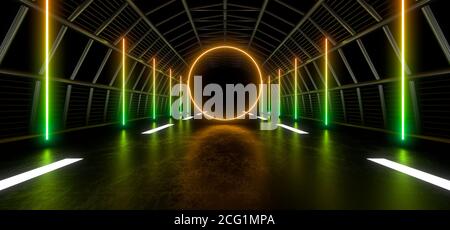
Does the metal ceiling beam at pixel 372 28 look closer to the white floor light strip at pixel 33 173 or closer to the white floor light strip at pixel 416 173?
the white floor light strip at pixel 416 173

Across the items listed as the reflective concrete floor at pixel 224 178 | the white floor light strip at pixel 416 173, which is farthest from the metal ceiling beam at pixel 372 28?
the white floor light strip at pixel 416 173

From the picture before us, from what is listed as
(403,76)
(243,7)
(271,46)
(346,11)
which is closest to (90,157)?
(403,76)

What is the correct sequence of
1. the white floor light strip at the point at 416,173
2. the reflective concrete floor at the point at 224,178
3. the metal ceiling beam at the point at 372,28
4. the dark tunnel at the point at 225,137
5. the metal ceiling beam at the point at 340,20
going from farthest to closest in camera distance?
the metal ceiling beam at the point at 340,20
the metal ceiling beam at the point at 372,28
the white floor light strip at the point at 416,173
the dark tunnel at the point at 225,137
the reflective concrete floor at the point at 224,178

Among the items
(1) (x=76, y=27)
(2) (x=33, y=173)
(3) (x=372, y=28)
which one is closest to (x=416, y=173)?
(3) (x=372, y=28)

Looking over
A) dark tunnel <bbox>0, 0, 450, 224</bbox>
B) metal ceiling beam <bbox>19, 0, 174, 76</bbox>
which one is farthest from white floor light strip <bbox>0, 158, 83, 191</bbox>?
metal ceiling beam <bbox>19, 0, 174, 76</bbox>

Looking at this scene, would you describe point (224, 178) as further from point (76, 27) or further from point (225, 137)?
point (76, 27)

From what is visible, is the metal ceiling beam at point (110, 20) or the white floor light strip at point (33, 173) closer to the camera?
the white floor light strip at point (33, 173)

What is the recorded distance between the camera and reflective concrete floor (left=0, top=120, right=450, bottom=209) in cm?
321

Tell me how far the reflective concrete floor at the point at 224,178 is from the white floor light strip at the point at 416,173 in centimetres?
17

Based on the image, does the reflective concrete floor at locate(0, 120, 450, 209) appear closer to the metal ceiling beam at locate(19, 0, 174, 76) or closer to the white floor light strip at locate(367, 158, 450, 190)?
the white floor light strip at locate(367, 158, 450, 190)

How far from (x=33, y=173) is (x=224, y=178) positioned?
2.84 m

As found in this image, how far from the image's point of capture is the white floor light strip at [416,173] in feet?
13.1

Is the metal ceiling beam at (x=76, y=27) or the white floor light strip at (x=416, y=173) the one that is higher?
the metal ceiling beam at (x=76, y=27)
